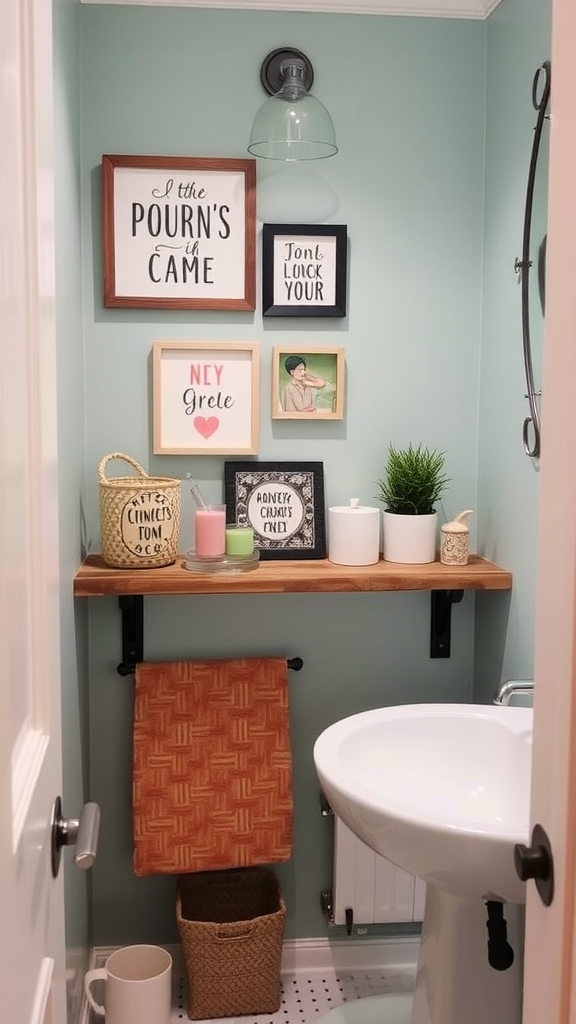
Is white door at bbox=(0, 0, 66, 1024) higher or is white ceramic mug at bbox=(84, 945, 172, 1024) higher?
white door at bbox=(0, 0, 66, 1024)

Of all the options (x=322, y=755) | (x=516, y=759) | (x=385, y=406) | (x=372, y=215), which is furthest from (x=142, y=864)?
(x=372, y=215)

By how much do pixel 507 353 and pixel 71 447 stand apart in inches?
35.9

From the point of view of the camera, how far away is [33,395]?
88cm

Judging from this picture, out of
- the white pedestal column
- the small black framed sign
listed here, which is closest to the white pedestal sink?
the white pedestal column

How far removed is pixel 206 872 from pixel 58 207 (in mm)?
1478

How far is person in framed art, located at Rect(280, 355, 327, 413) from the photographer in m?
2.23

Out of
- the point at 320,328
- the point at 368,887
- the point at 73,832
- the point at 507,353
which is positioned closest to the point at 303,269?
the point at 320,328

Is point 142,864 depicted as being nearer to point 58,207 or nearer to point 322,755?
point 322,755

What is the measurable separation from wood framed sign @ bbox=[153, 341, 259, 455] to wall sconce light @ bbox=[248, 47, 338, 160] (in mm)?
413

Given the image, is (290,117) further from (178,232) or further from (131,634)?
(131,634)

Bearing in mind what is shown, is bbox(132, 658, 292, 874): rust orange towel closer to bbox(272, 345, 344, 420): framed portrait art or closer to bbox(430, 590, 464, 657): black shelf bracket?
bbox(430, 590, 464, 657): black shelf bracket

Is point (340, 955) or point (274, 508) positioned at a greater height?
point (274, 508)

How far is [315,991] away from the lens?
7.50ft

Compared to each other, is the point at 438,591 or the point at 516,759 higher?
the point at 438,591
